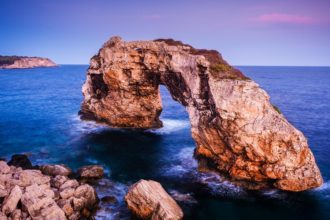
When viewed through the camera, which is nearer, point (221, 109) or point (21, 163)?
point (221, 109)

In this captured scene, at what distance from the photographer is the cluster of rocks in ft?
78.4

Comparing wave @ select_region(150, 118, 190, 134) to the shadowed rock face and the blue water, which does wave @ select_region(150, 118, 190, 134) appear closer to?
the blue water

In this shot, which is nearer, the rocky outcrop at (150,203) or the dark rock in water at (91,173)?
the rocky outcrop at (150,203)

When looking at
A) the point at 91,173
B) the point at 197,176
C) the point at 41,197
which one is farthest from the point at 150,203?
the point at 197,176

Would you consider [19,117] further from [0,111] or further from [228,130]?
A: [228,130]

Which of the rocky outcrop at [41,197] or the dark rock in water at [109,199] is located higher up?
the rocky outcrop at [41,197]

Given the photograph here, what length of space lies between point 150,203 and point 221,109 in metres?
11.3

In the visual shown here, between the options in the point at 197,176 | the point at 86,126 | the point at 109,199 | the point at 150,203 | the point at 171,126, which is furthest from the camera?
the point at 171,126

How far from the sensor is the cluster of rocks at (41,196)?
23.9m

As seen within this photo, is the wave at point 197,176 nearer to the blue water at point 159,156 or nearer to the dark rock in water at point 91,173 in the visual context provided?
the blue water at point 159,156

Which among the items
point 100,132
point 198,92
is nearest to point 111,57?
point 100,132

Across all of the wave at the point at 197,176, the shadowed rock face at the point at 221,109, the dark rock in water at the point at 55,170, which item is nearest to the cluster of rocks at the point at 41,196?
the dark rock in water at the point at 55,170

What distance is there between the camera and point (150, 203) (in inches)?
985

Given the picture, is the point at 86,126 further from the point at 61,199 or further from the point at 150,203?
the point at 150,203
